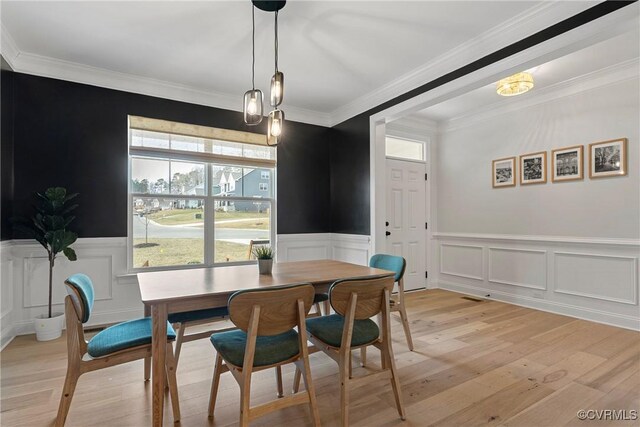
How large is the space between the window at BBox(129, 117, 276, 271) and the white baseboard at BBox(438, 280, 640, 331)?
316cm

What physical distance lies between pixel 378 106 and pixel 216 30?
213cm

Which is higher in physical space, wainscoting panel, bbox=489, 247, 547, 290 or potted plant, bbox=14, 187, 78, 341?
potted plant, bbox=14, 187, 78, 341

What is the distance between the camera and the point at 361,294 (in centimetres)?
181

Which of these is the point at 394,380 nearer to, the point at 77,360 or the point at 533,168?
the point at 77,360

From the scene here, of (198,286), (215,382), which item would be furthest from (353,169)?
(215,382)

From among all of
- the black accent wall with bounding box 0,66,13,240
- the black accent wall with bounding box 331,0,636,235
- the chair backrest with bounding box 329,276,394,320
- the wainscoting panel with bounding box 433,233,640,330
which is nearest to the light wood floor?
the wainscoting panel with bounding box 433,233,640,330

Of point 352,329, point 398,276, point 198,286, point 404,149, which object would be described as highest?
point 404,149

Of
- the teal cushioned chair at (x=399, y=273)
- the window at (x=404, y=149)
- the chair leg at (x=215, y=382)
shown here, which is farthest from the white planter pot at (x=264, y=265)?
the window at (x=404, y=149)

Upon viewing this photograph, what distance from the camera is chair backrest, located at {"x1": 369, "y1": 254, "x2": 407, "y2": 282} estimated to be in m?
2.75

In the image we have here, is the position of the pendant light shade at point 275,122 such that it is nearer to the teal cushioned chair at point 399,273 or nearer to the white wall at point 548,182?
the teal cushioned chair at point 399,273

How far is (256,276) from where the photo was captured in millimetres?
2266

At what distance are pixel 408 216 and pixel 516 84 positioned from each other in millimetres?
2276

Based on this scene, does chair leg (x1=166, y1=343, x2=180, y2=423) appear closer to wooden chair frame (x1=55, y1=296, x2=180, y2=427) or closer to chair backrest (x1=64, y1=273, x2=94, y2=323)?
wooden chair frame (x1=55, y1=296, x2=180, y2=427)

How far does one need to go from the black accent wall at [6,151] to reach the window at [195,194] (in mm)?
1003
